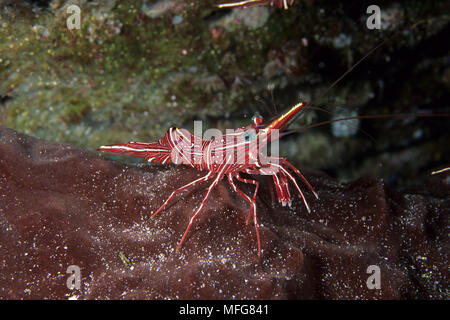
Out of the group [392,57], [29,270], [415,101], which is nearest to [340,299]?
[29,270]

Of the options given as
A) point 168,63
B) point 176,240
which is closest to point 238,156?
point 176,240

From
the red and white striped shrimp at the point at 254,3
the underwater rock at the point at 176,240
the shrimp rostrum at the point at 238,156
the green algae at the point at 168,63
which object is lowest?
the underwater rock at the point at 176,240

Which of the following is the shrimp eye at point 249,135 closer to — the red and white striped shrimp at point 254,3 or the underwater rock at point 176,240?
the underwater rock at point 176,240

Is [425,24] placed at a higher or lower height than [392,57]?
higher

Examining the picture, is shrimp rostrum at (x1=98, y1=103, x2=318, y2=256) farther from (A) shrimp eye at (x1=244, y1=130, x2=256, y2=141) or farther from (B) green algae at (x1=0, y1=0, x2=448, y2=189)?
(B) green algae at (x1=0, y1=0, x2=448, y2=189)

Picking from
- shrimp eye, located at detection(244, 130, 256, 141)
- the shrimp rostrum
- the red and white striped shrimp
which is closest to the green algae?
the red and white striped shrimp

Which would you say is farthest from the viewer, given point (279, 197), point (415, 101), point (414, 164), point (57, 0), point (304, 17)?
point (414, 164)

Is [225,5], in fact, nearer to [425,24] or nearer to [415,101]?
[425,24]

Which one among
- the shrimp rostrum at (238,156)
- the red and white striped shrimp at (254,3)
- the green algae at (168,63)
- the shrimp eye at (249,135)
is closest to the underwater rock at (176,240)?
the shrimp rostrum at (238,156)
